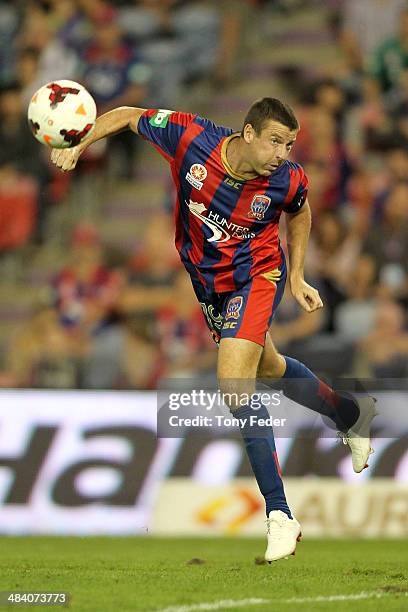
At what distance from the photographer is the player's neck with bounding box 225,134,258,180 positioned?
7375 mm

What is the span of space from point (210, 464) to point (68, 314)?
3652mm

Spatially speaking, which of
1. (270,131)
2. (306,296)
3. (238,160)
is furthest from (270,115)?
(306,296)

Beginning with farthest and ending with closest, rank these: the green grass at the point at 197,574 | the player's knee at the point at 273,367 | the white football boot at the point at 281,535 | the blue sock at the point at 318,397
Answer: the blue sock at the point at 318,397
the player's knee at the point at 273,367
the white football boot at the point at 281,535
the green grass at the point at 197,574

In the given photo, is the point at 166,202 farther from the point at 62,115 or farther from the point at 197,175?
the point at 62,115

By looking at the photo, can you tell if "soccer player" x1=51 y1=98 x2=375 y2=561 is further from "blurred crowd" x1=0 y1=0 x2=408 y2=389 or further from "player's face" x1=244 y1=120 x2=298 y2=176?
"blurred crowd" x1=0 y1=0 x2=408 y2=389

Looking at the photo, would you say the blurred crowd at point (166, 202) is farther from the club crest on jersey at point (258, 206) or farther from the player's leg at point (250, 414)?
the player's leg at point (250, 414)

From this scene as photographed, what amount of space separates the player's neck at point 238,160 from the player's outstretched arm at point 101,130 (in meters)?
0.66

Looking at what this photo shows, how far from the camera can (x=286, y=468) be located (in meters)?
10.8

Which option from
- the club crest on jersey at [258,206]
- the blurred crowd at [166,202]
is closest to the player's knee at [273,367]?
the club crest on jersey at [258,206]

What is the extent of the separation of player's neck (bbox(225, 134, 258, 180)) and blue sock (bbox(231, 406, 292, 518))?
4.44 feet

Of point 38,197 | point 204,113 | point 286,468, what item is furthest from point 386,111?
point 286,468

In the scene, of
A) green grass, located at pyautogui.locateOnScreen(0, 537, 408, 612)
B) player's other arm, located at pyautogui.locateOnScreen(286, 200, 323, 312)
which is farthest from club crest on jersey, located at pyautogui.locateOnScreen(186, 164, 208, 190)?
green grass, located at pyautogui.locateOnScreen(0, 537, 408, 612)

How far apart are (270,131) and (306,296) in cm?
102

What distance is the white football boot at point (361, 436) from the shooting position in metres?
7.98
